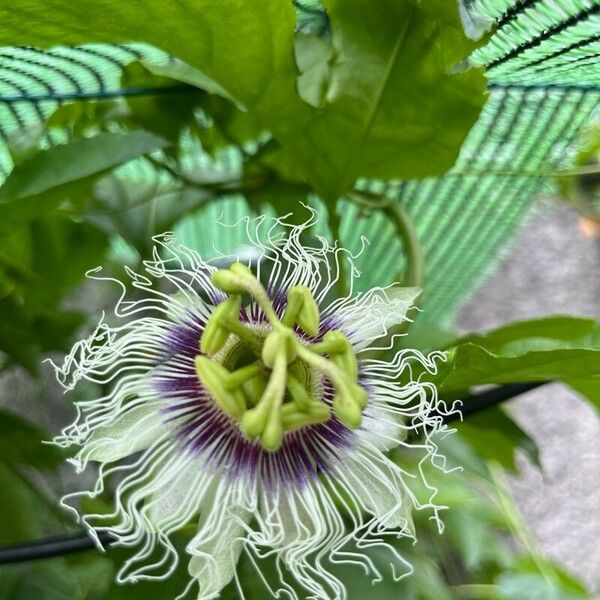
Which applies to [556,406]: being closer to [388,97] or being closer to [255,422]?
[388,97]

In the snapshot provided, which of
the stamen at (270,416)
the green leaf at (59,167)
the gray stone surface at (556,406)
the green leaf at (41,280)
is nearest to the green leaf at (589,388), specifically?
the stamen at (270,416)

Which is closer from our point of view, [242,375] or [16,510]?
[242,375]

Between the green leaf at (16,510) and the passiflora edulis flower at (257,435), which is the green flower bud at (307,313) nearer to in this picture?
the passiflora edulis flower at (257,435)

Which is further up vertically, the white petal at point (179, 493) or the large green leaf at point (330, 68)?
the large green leaf at point (330, 68)

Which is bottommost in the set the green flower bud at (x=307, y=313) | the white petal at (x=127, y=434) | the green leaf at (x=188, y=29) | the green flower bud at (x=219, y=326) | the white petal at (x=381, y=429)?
the white petal at (x=127, y=434)

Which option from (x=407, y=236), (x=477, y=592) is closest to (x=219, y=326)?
(x=407, y=236)

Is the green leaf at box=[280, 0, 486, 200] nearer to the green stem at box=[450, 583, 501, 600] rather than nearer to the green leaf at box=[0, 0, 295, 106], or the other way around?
the green leaf at box=[0, 0, 295, 106]
